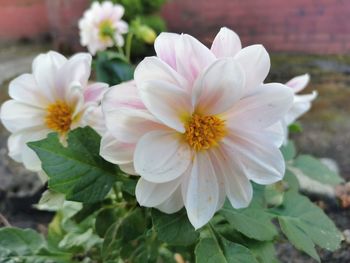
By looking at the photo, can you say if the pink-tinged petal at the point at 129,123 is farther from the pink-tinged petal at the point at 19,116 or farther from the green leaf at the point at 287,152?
the green leaf at the point at 287,152

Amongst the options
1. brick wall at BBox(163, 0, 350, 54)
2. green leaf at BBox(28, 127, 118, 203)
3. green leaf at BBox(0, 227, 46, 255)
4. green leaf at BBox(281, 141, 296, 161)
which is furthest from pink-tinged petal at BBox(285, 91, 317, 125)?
brick wall at BBox(163, 0, 350, 54)

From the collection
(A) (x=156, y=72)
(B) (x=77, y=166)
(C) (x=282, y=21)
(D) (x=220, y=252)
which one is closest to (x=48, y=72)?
(B) (x=77, y=166)

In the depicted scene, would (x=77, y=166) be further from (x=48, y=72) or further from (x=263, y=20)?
(x=263, y=20)

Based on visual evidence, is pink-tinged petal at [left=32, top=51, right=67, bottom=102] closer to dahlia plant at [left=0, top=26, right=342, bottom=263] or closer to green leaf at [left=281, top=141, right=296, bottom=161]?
dahlia plant at [left=0, top=26, right=342, bottom=263]

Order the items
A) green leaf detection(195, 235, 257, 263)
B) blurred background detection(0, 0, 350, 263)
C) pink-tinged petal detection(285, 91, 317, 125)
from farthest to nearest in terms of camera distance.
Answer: blurred background detection(0, 0, 350, 263), pink-tinged petal detection(285, 91, 317, 125), green leaf detection(195, 235, 257, 263)

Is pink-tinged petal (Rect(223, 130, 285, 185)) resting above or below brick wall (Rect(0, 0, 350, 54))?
above
